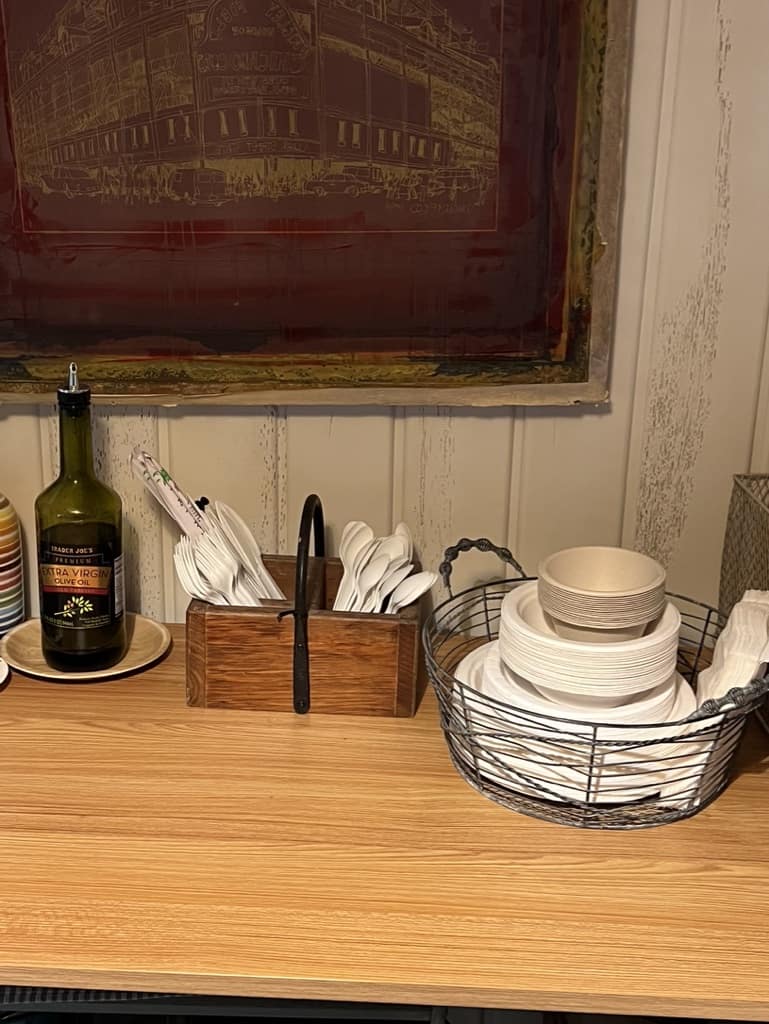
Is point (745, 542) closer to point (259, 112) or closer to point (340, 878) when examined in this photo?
point (340, 878)

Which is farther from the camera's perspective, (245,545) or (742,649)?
(245,545)

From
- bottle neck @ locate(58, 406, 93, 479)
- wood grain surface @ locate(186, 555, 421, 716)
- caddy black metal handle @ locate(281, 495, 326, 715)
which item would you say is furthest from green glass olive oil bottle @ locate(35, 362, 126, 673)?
caddy black metal handle @ locate(281, 495, 326, 715)

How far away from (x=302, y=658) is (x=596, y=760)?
326mm

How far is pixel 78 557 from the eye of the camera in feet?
4.00

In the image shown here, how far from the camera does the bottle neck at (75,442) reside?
1219 mm

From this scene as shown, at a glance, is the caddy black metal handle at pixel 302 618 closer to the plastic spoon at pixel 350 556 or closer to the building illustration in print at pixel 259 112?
the plastic spoon at pixel 350 556

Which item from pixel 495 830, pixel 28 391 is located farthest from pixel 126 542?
pixel 495 830

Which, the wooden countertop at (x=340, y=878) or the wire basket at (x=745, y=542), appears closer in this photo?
the wooden countertop at (x=340, y=878)

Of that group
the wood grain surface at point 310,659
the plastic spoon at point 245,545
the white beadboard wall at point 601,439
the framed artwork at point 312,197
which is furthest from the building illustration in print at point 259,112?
the wood grain surface at point 310,659

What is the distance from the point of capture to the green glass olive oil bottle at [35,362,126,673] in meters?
1.22

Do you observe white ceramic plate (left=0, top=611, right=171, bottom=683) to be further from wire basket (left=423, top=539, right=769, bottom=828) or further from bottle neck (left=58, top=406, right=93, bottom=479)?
wire basket (left=423, top=539, right=769, bottom=828)

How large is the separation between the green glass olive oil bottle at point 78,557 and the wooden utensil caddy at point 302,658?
12cm

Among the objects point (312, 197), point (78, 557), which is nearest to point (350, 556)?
point (78, 557)

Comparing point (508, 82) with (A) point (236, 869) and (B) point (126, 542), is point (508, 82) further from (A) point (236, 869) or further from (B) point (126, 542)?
(A) point (236, 869)
